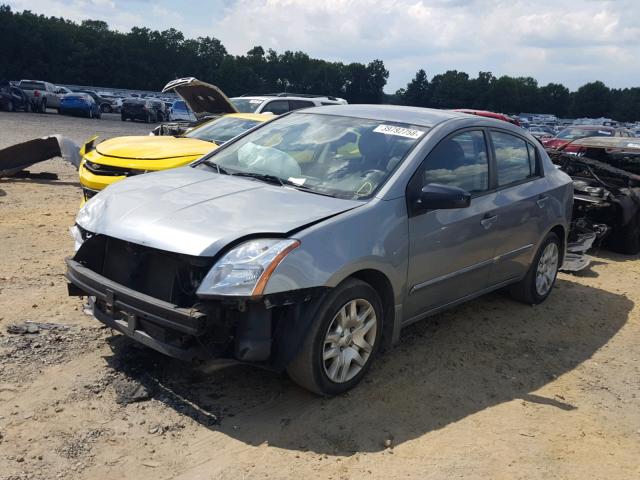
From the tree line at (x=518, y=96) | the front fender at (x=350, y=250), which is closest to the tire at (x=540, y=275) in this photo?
the front fender at (x=350, y=250)

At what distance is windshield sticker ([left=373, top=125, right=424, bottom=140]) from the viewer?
4547mm

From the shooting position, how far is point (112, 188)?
14.4 ft

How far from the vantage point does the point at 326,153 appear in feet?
15.0

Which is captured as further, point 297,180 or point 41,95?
point 41,95

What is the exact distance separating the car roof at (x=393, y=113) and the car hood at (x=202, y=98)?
6.68m

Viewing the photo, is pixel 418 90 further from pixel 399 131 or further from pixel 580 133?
pixel 399 131

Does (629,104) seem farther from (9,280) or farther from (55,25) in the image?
(9,280)

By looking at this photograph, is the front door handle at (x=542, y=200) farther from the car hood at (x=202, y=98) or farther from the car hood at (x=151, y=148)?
the car hood at (x=202, y=98)

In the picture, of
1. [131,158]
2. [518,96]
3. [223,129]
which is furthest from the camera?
[518,96]

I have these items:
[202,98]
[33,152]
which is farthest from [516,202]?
[33,152]

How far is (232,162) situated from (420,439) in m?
2.50

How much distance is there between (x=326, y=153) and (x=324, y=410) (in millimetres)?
1844

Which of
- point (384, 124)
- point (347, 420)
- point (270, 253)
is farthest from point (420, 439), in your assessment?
point (384, 124)

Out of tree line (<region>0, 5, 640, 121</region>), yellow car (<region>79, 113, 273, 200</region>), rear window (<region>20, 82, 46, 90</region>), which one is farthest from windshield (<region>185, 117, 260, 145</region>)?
tree line (<region>0, 5, 640, 121</region>)
